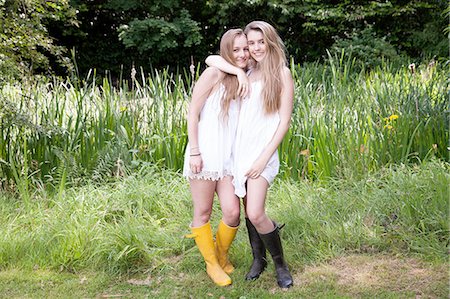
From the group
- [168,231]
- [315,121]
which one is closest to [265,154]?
[168,231]

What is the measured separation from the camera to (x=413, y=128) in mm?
5227

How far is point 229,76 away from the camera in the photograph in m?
3.45

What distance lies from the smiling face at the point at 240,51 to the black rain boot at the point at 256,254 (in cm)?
100

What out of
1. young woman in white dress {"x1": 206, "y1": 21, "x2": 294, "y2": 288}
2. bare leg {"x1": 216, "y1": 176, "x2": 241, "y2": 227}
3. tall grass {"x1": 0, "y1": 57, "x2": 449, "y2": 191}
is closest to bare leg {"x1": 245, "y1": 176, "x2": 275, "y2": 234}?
young woman in white dress {"x1": 206, "y1": 21, "x2": 294, "y2": 288}

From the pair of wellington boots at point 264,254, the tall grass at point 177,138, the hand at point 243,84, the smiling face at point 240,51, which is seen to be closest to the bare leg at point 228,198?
the pair of wellington boots at point 264,254

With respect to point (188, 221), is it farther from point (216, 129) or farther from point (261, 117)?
point (261, 117)

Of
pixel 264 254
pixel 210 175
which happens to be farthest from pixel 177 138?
pixel 210 175

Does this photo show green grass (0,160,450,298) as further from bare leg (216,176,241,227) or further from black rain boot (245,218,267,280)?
bare leg (216,176,241,227)

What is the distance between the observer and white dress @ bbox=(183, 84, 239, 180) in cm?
347

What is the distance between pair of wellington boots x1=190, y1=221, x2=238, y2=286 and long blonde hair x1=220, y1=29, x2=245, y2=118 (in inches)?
29.0

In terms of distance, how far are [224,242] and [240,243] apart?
→ 42cm

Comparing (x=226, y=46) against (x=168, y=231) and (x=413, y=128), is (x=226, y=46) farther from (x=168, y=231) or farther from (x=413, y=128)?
(x=413, y=128)

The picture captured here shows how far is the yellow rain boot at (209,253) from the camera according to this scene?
3.68 metres

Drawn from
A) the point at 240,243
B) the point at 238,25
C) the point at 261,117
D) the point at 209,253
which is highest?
the point at 261,117
